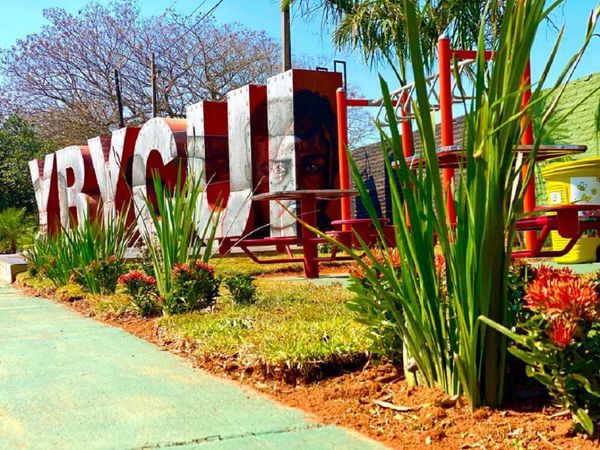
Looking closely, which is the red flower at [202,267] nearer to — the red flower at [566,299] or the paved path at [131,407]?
the paved path at [131,407]

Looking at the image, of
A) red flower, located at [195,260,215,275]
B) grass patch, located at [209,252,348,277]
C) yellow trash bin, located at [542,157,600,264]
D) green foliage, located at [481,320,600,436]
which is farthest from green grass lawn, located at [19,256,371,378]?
grass patch, located at [209,252,348,277]

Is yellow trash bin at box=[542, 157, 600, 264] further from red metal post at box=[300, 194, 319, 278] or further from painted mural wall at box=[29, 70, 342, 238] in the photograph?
painted mural wall at box=[29, 70, 342, 238]

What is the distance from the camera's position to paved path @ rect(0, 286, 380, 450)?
2334 millimetres

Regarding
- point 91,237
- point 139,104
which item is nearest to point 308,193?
point 91,237

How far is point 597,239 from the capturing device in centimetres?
907

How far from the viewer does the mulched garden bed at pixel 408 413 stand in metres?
2.08

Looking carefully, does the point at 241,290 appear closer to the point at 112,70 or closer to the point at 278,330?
the point at 278,330

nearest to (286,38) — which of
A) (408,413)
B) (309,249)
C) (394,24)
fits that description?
(394,24)

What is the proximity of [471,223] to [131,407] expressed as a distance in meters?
1.53

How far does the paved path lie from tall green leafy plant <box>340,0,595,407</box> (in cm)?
43

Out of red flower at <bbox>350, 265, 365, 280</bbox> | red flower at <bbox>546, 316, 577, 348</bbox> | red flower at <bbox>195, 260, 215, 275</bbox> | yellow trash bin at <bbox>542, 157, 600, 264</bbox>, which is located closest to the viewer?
red flower at <bbox>546, 316, 577, 348</bbox>

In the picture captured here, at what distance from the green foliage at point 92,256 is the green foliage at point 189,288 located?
2.18 meters

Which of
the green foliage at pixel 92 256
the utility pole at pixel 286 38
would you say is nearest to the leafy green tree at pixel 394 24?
the utility pole at pixel 286 38

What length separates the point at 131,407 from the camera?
279 cm
